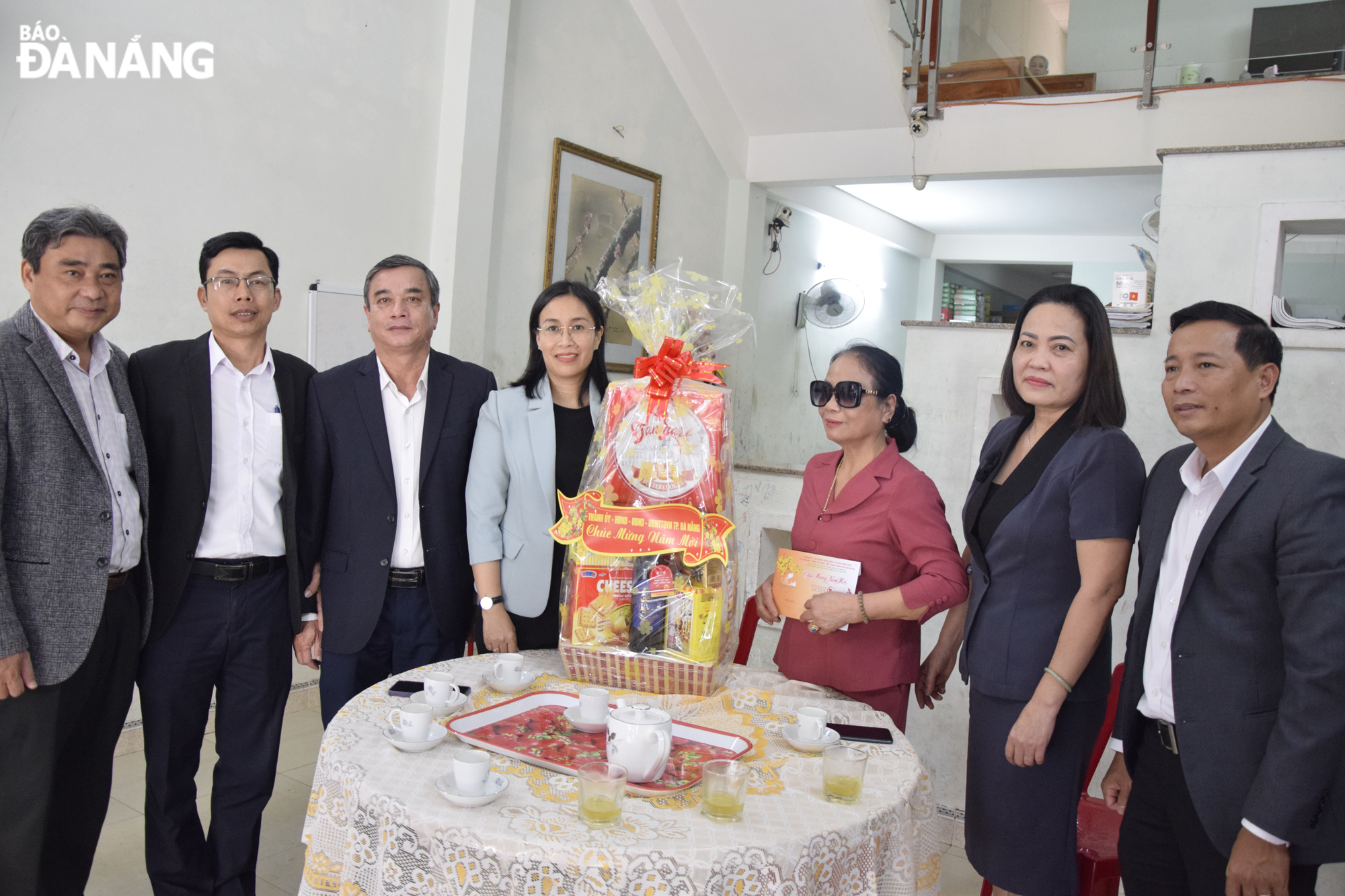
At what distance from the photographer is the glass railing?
4.89m

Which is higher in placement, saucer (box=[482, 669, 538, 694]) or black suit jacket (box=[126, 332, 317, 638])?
black suit jacket (box=[126, 332, 317, 638])

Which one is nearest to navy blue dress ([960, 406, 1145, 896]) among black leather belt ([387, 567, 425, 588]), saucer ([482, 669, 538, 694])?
saucer ([482, 669, 538, 694])

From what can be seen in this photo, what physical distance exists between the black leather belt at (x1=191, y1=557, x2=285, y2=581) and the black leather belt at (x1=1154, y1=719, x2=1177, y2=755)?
1972 mm

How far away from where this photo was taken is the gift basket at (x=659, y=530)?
1688 mm

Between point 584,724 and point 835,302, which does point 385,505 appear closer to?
point 584,724

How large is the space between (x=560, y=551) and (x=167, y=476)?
0.94 m

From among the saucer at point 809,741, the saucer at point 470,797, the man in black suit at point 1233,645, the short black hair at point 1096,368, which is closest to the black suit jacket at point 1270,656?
the man in black suit at point 1233,645

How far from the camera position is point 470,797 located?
1239 mm

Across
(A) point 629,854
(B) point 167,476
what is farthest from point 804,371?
(A) point 629,854

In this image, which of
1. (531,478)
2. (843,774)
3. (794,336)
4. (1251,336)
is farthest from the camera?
(794,336)

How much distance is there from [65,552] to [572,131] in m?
4.07

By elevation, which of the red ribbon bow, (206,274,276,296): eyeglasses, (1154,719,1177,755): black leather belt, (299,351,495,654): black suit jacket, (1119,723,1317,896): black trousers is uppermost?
(206,274,276,296): eyeglasses

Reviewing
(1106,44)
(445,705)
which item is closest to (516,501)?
(445,705)

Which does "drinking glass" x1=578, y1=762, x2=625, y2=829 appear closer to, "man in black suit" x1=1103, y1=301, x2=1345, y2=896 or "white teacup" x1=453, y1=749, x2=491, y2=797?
"white teacup" x1=453, y1=749, x2=491, y2=797
